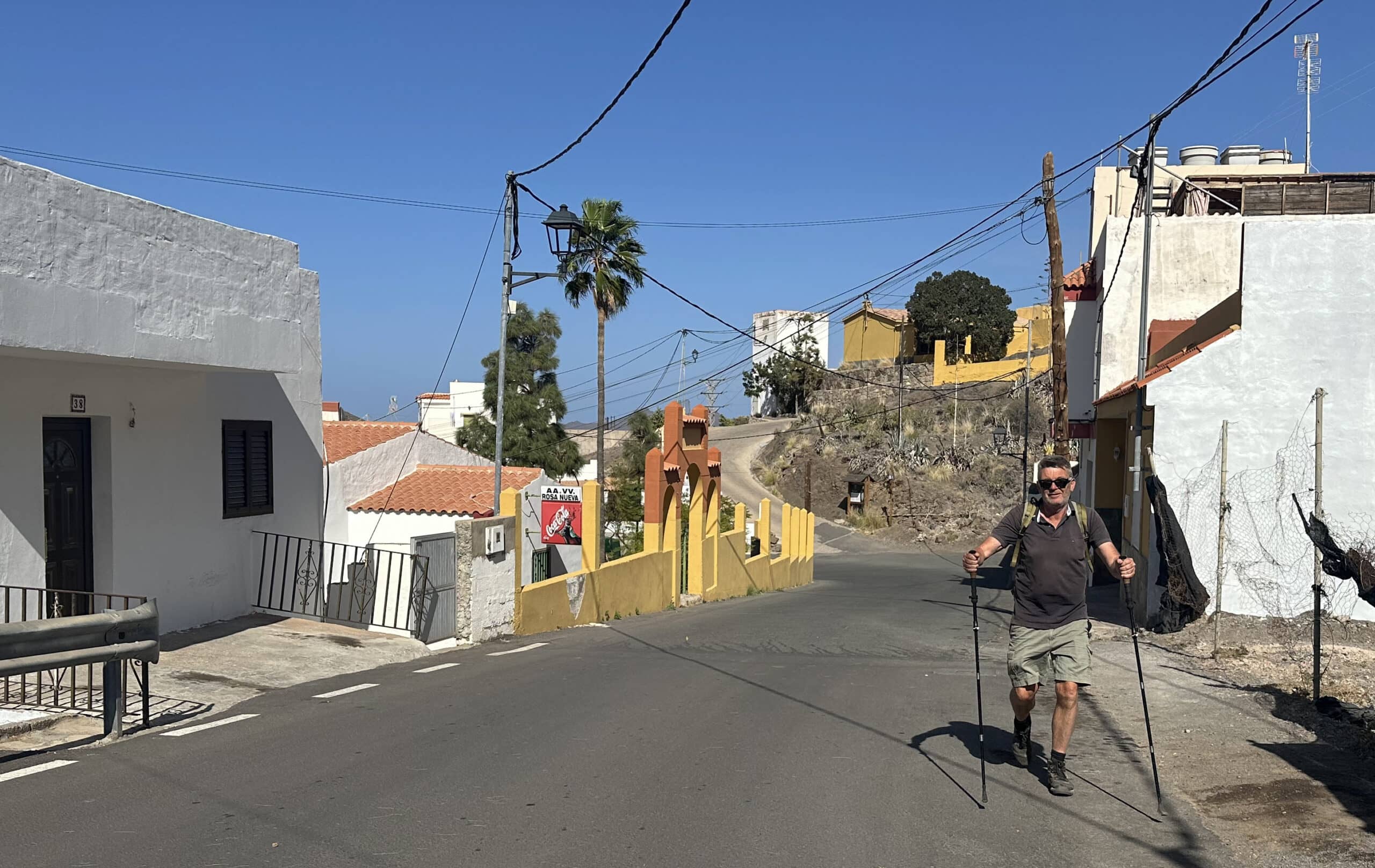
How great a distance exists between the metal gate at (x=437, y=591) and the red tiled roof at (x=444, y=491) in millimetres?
8415

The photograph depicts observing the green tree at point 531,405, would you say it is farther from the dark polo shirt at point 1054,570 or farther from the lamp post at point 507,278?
the dark polo shirt at point 1054,570

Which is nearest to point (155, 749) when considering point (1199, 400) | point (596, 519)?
point (596, 519)

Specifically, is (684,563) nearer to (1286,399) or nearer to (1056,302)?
(1056,302)

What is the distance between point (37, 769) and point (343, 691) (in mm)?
3156

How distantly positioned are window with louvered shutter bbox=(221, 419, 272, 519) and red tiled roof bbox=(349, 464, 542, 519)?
7.85m

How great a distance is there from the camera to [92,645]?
7.54 metres

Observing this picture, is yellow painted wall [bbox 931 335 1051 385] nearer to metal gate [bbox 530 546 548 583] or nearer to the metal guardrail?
metal gate [bbox 530 546 548 583]

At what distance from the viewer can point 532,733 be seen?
25.6 feet

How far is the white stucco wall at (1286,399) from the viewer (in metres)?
15.4

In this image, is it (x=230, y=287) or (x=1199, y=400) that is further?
(x=1199, y=400)

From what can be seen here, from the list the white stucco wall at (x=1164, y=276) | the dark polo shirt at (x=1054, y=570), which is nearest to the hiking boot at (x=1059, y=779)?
the dark polo shirt at (x=1054, y=570)

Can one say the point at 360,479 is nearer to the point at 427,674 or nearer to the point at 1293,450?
the point at 427,674

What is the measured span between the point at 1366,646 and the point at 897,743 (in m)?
8.64

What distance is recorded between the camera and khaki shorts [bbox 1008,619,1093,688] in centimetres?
646
